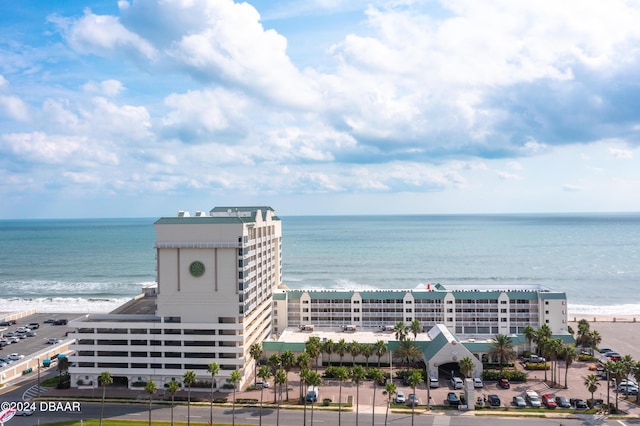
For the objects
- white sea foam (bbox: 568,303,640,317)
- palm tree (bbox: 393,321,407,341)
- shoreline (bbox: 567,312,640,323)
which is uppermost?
palm tree (bbox: 393,321,407,341)

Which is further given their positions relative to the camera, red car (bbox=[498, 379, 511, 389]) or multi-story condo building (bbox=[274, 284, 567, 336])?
multi-story condo building (bbox=[274, 284, 567, 336])

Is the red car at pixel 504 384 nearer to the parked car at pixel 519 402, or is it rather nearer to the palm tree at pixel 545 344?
the parked car at pixel 519 402

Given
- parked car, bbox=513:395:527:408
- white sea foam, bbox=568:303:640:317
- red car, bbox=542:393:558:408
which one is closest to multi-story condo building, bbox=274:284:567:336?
parked car, bbox=513:395:527:408

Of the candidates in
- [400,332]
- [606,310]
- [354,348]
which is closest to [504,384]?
[400,332]

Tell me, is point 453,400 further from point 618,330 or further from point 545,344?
point 618,330

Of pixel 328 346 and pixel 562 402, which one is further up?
pixel 328 346

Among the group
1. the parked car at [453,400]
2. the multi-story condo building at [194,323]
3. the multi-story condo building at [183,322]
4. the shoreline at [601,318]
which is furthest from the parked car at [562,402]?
the shoreline at [601,318]

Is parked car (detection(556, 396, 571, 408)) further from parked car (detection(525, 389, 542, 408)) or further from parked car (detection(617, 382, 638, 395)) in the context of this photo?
parked car (detection(617, 382, 638, 395))
